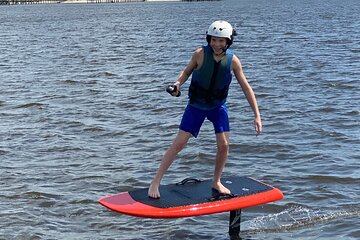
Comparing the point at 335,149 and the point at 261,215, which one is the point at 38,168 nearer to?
the point at 261,215

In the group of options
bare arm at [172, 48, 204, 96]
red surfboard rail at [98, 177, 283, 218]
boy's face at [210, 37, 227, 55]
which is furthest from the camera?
bare arm at [172, 48, 204, 96]

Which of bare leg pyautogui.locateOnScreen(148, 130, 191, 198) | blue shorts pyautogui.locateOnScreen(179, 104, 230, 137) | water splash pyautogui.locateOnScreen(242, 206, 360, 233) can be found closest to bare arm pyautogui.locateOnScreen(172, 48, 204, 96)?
blue shorts pyautogui.locateOnScreen(179, 104, 230, 137)

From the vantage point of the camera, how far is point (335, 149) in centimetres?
1315

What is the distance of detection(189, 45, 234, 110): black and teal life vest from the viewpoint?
322 inches


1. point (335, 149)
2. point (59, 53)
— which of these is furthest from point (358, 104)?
point (59, 53)

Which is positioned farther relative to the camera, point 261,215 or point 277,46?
point 277,46

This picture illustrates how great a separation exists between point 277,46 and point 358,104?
19.0m

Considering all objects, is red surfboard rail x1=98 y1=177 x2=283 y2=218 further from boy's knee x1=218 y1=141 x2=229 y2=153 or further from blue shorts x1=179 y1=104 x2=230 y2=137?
blue shorts x1=179 y1=104 x2=230 y2=137

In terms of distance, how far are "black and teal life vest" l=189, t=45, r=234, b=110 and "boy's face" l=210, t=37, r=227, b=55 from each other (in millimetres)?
92

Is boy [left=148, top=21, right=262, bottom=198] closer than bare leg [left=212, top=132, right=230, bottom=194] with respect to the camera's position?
Yes

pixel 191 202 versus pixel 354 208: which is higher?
pixel 191 202

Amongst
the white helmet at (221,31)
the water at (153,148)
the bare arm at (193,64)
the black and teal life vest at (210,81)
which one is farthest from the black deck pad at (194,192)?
the white helmet at (221,31)

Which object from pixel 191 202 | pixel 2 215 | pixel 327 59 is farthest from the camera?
pixel 327 59

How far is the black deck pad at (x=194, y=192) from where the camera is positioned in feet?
27.1
